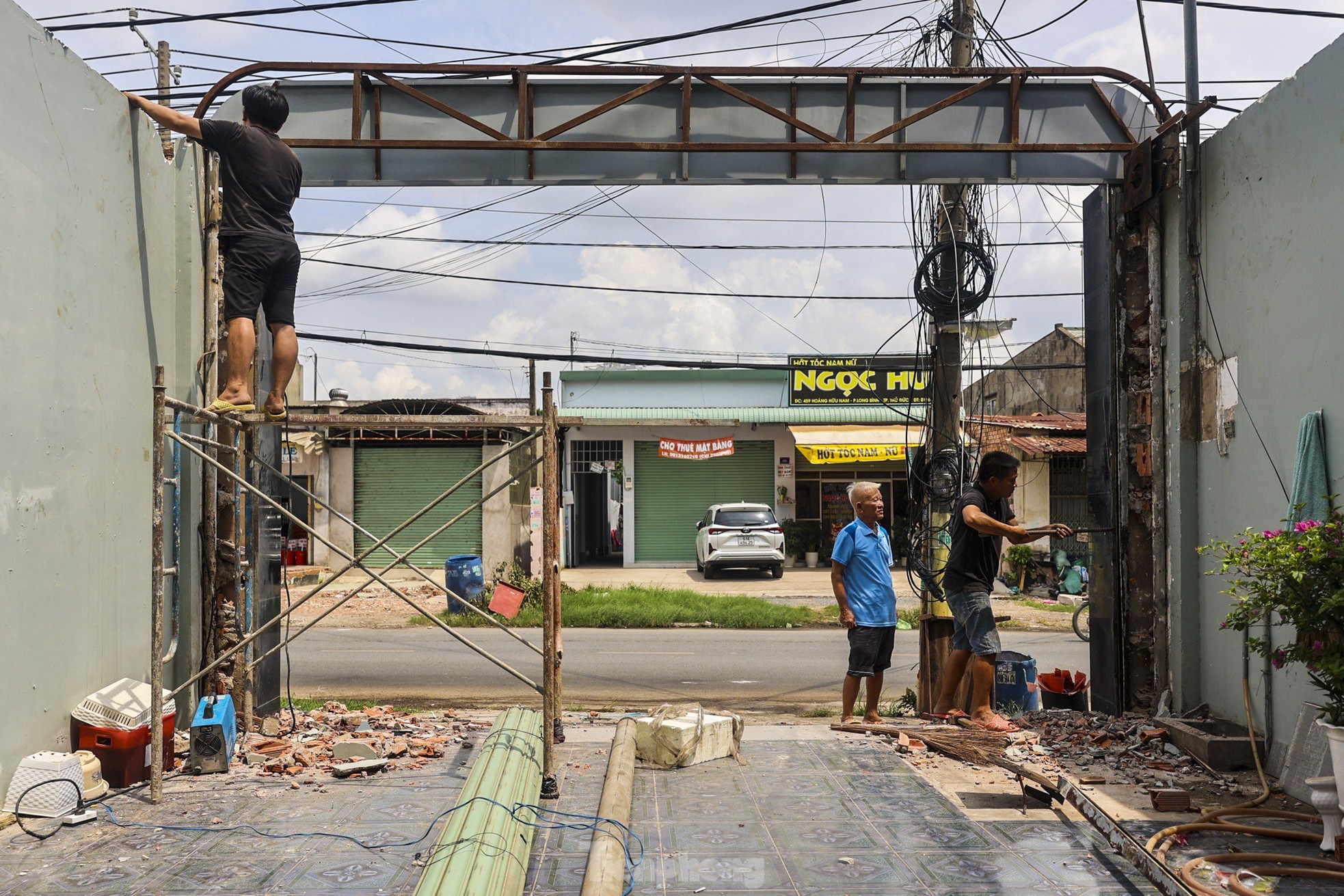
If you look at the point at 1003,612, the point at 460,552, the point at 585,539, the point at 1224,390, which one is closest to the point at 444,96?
the point at 1224,390

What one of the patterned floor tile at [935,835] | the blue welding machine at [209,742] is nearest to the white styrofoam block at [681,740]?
the patterned floor tile at [935,835]

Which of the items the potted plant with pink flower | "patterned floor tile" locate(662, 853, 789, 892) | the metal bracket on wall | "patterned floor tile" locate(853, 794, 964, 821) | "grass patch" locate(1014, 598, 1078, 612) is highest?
the metal bracket on wall

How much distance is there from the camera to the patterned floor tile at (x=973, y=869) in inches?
176

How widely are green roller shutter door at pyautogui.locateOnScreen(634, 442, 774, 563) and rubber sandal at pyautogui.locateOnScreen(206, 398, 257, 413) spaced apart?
19578 mm

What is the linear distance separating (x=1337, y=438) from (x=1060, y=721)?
3.22 metres

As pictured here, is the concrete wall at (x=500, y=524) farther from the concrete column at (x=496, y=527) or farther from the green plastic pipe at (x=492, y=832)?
the green plastic pipe at (x=492, y=832)

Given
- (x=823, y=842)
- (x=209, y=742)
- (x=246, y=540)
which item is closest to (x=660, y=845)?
(x=823, y=842)

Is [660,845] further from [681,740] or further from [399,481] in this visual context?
[399,481]

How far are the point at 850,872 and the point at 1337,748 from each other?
2278 millimetres

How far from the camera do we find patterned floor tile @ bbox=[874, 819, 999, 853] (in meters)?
4.95

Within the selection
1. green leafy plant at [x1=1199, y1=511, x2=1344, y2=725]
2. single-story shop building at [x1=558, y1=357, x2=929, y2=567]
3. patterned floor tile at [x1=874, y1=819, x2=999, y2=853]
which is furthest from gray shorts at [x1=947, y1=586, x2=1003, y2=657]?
single-story shop building at [x1=558, y1=357, x2=929, y2=567]

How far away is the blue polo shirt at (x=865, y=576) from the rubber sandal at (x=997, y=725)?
3.06ft

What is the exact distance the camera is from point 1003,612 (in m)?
18.0

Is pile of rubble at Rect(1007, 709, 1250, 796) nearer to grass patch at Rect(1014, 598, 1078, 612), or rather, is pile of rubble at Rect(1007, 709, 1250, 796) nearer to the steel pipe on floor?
the steel pipe on floor
